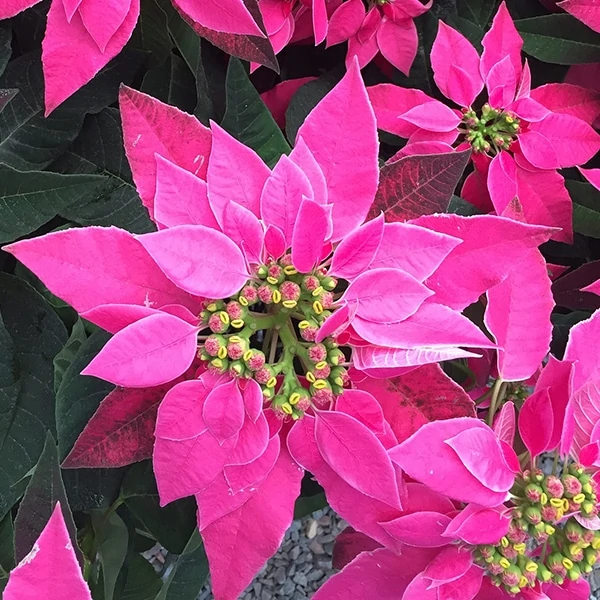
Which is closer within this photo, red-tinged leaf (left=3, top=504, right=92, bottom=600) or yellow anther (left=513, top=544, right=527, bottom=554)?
red-tinged leaf (left=3, top=504, right=92, bottom=600)

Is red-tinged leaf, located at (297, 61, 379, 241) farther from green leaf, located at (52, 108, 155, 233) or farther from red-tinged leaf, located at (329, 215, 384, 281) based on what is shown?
green leaf, located at (52, 108, 155, 233)

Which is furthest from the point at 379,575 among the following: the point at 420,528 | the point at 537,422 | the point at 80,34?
the point at 80,34

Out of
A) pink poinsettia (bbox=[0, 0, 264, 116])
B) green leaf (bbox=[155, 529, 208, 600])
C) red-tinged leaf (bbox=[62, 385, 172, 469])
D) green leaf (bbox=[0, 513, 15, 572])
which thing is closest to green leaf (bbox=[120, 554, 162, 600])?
green leaf (bbox=[155, 529, 208, 600])

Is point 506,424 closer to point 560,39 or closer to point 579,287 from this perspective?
point 579,287

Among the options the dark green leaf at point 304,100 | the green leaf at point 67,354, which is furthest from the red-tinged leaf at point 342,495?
the dark green leaf at point 304,100

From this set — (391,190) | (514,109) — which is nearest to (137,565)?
(391,190)

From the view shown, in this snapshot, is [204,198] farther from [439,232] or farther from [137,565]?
[137,565]
